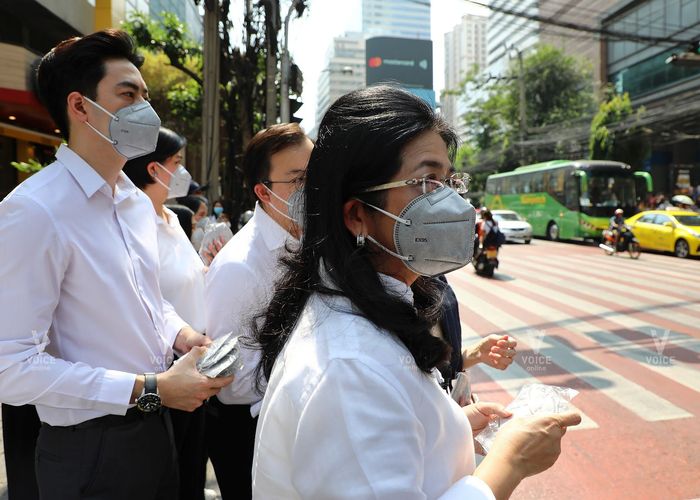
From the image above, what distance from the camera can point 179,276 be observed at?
2400mm

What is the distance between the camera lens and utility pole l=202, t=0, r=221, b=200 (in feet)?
31.7

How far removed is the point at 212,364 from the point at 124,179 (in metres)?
0.81

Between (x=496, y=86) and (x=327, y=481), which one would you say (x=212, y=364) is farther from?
(x=496, y=86)

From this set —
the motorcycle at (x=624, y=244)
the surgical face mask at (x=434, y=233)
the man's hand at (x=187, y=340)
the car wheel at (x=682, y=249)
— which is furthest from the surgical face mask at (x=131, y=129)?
the car wheel at (x=682, y=249)

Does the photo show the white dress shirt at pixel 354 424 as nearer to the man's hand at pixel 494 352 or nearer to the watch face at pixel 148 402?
the watch face at pixel 148 402

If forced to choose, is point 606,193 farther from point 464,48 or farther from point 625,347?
point 464,48

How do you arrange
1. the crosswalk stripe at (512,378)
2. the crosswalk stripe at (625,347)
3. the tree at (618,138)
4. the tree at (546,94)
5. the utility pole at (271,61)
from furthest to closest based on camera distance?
the tree at (546,94), the tree at (618,138), the utility pole at (271,61), the crosswalk stripe at (625,347), the crosswalk stripe at (512,378)

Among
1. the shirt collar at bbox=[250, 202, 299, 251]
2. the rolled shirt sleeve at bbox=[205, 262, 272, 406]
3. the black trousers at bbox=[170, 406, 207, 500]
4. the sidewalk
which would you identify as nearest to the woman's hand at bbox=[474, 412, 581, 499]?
the rolled shirt sleeve at bbox=[205, 262, 272, 406]

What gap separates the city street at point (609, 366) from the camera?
318 cm

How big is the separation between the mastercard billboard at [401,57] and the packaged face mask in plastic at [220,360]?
48271mm

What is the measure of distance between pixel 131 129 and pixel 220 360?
32.2 inches

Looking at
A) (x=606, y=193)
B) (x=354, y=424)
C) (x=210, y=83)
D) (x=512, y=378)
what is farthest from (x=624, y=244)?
(x=354, y=424)

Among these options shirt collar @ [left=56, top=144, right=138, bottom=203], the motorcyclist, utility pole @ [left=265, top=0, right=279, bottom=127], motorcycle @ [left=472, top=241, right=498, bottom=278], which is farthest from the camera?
the motorcyclist

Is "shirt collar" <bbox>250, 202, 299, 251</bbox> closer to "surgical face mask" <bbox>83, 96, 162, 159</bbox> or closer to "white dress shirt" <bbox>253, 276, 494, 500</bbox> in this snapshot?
"surgical face mask" <bbox>83, 96, 162, 159</bbox>
